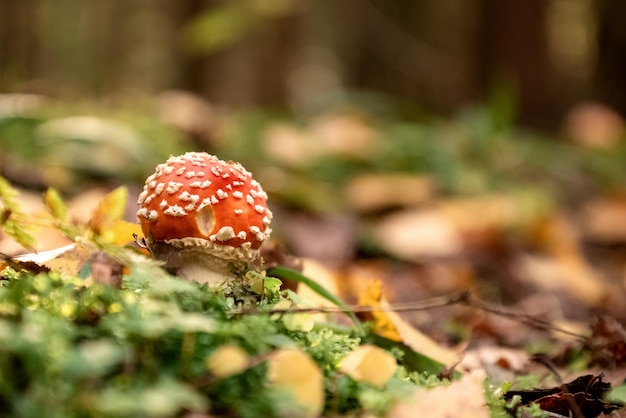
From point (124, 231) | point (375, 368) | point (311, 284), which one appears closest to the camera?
point (375, 368)

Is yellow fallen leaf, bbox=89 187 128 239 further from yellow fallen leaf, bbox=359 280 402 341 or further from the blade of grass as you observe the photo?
yellow fallen leaf, bbox=359 280 402 341

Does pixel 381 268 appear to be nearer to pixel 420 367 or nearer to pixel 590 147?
pixel 420 367

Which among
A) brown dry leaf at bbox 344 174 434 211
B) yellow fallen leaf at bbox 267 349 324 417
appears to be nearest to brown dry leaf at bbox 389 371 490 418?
yellow fallen leaf at bbox 267 349 324 417

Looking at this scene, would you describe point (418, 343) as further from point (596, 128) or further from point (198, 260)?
point (596, 128)

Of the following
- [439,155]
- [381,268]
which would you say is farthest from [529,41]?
[381,268]

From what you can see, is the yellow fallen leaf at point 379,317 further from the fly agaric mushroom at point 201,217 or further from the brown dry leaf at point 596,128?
the brown dry leaf at point 596,128

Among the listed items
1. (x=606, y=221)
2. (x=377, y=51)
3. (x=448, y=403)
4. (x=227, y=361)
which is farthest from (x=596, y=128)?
(x=227, y=361)
